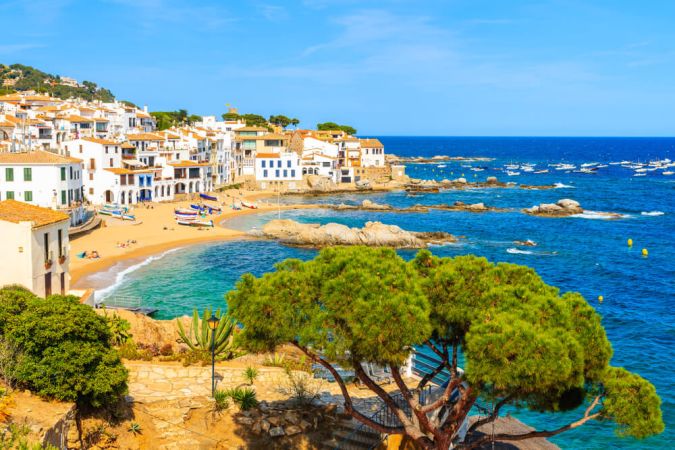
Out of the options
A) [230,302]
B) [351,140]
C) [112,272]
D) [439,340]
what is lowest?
[112,272]

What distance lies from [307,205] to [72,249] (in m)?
40.7

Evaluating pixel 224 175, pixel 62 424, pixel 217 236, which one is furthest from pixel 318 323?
pixel 224 175

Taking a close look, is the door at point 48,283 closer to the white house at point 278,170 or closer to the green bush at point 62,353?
the green bush at point 62,353

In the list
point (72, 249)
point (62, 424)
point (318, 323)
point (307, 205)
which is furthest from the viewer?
point (307, 205)

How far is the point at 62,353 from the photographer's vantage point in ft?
44.2

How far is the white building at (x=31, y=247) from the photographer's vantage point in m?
20.9

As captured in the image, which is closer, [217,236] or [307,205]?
[217,236]

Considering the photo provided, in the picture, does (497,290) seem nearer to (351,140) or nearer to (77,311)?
(77,311)

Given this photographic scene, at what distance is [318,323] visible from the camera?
11.7 metres

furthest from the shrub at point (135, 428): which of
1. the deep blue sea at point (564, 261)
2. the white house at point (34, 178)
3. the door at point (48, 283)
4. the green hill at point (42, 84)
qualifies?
the green hill at point (42, 84)

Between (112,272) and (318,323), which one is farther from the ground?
(318,323)

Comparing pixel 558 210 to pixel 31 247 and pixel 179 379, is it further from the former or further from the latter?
pixel 179 379

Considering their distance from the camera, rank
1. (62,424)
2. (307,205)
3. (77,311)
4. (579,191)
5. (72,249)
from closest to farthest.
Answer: (62,424)
(77,311)
(72,249)
(307,205)
(579,191)

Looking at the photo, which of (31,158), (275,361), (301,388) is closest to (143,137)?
(31,158)
